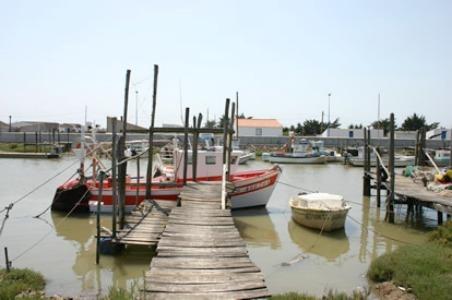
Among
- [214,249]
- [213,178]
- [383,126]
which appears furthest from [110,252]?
[383,126]

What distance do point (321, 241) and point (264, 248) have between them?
1.89 meters

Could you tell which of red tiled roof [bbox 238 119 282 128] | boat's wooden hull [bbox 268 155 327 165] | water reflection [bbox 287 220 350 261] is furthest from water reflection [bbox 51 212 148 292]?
red tiled roof [bbox 238 119 282 128]

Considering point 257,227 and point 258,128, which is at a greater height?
point 258,128

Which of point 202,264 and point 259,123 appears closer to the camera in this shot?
point 202,264

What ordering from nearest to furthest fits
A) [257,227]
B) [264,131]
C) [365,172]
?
[257,227], [365,172], [264,131]

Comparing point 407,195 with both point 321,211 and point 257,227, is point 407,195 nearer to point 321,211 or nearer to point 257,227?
point 321,211

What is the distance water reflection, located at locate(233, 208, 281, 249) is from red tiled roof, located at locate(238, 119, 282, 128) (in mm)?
50095

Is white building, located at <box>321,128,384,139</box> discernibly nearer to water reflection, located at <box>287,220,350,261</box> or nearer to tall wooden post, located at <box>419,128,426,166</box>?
tall wooden post, located at <box>419,128,426,166</box>

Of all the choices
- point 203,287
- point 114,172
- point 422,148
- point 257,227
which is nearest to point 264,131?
point 422,148

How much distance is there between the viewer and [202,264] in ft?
26.7

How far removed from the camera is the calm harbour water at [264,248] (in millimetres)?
10219

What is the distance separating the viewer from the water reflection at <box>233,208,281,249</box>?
14.1 metres

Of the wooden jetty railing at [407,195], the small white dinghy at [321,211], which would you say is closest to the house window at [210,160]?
the small white dinghy at [321,211]

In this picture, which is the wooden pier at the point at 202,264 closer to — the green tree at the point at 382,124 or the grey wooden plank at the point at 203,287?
the grey wooden plank at the point at 203,287
